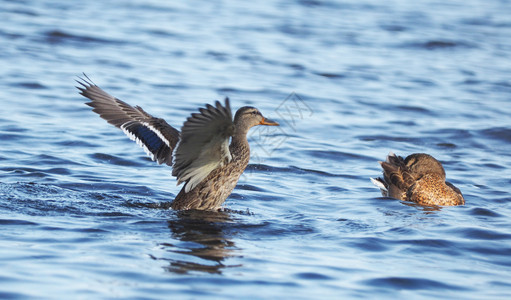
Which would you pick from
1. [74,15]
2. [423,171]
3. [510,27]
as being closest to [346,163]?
[423,171]

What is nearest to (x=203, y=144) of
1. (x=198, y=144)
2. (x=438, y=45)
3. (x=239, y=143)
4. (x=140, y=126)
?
(x=198, y=144)

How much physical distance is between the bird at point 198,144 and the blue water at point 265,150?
0.27 m

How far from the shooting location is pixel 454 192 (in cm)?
796

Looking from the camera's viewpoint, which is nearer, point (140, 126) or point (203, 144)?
point (203, 144)

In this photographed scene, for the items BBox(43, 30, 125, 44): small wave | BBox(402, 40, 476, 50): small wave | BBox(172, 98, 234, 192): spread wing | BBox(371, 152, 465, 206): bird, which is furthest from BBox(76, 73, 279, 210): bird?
BBox(402, 40, 476, 50): small wave

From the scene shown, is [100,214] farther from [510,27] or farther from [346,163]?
[510,27]

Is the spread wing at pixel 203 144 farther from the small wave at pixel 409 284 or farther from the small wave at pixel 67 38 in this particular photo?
the small wave at pixel 67 38

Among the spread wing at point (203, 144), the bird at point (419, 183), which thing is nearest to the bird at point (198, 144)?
the spread wing at point (203, 144)

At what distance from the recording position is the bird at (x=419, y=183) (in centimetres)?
793

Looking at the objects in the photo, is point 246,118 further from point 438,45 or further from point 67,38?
point 438,45

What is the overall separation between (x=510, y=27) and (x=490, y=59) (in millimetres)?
4078

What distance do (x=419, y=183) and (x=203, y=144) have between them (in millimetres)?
2727

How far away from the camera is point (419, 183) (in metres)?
8.01

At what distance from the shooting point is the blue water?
5430 mm
